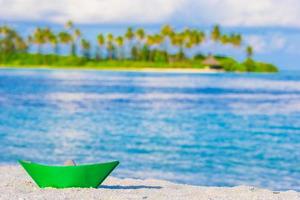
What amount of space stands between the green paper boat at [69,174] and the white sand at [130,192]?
286 millimetres

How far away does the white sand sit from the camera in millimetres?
14477

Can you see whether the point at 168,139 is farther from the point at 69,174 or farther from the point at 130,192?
the point at 69,174

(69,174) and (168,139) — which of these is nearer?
(69,174)

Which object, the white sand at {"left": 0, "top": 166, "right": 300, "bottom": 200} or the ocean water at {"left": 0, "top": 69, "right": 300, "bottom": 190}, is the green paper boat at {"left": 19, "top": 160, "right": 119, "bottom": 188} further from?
the ocean water at {"left": 0, "top": 69, "right": 300, "bottom": 190}

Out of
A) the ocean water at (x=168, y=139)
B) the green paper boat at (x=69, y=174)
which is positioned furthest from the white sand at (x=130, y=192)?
the ocean water at (x=168, y=139)

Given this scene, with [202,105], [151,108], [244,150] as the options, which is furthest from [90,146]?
[202,105]

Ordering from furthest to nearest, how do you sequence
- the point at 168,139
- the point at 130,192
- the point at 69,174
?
the point at 168,139, the point at 130,192, the point at 69,174

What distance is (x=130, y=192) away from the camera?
15961 mm

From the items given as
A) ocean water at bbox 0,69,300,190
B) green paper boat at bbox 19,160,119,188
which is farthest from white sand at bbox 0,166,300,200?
ocean water at bbox 0,69,300,190

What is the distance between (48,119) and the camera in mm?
47562

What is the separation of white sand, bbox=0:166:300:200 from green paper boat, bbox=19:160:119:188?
11.2 inches

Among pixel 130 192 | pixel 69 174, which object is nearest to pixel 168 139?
pixel 130 192

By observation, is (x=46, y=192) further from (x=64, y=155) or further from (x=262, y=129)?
(x=262, y=129)

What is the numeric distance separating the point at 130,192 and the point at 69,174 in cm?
165
